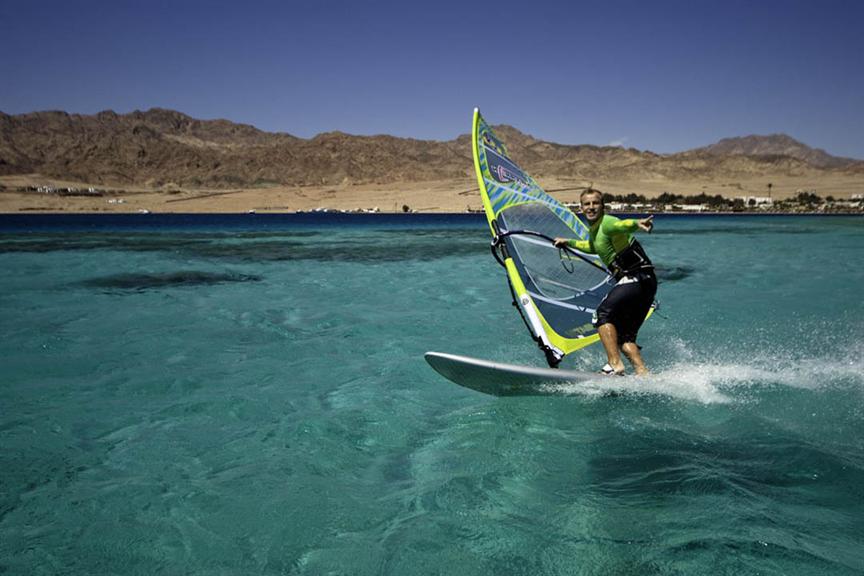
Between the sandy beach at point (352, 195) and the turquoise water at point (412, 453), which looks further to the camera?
the sandy beach at point (352, 195)

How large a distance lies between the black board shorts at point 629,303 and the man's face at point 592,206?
0.78 m

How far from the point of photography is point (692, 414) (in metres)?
6.34

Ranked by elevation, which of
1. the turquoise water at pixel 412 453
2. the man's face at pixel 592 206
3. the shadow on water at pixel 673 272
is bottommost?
the turquoise water at pixel 412 453

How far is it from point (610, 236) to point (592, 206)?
0.40m

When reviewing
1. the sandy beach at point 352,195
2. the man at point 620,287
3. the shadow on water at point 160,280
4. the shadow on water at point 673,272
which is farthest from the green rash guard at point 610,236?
the sandy beach at point 352,195

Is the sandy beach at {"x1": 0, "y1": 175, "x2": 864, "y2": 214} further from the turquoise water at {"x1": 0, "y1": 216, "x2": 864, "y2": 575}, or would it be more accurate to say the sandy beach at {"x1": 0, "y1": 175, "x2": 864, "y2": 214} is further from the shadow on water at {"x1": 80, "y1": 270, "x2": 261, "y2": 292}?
the turquoise water at {"x1": 0, "y1": 216, "x2": 864, "y2": 575}

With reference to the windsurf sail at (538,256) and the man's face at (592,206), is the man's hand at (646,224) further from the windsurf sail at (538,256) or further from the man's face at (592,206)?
the windsurf sail at (538,256)

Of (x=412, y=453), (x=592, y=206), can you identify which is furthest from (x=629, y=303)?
(x=412, y=453)

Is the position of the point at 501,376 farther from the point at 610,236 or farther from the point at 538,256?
the point at 538,256

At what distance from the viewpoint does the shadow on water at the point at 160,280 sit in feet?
59.6

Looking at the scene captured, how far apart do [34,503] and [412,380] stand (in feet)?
15.4

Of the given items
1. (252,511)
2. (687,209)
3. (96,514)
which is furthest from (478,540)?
(687,209)

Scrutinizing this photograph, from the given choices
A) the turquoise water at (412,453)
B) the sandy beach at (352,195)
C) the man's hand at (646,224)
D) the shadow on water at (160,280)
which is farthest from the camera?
the sandy beach at (352,195)

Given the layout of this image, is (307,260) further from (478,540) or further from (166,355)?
(478,540)
